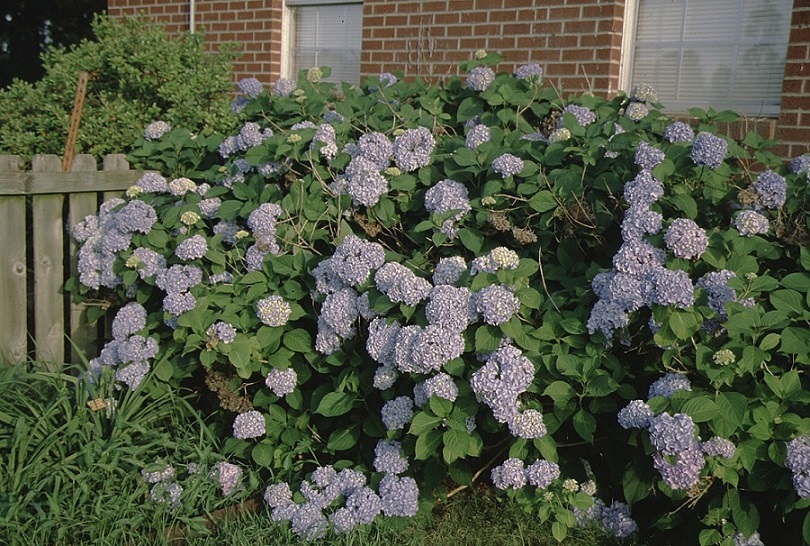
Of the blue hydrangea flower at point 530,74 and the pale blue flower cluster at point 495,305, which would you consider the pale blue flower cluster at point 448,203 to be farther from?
the blue hydrangea flower at point 530,74

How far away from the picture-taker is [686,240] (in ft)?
9.63

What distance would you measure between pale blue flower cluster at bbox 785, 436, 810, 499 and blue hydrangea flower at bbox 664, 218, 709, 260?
72cm

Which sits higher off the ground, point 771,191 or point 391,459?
point 771,191

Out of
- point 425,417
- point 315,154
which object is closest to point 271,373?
point 425,417

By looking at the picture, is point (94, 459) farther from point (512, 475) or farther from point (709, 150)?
point (709, 150)

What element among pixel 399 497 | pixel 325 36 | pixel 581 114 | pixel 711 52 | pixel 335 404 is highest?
pixel 325 36

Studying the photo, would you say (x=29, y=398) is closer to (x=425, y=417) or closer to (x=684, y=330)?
(x=425, y=417)

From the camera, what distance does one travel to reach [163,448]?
145 inches

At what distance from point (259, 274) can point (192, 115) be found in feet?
6.86

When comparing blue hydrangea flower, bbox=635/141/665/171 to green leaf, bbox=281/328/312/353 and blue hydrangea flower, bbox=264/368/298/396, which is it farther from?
blue hydrangea flower, bbox=264/368/298/396

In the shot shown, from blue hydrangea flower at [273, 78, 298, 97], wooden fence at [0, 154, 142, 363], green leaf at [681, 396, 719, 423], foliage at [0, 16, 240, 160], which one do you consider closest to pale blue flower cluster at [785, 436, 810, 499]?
green leaf at [681, 396, 719, 423]

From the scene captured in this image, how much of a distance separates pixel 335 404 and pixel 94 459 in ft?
3.30

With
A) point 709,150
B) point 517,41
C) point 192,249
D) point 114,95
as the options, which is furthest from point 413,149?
point 114,95

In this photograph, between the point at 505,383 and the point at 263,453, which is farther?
the point at 263,453
